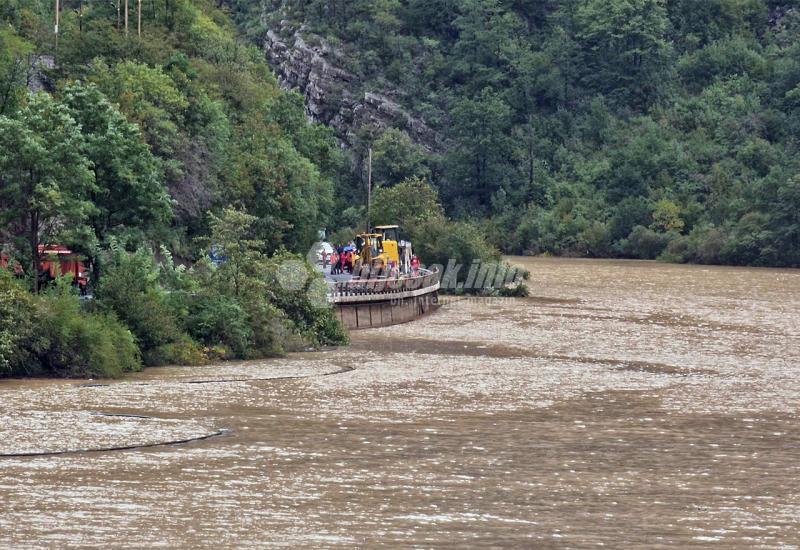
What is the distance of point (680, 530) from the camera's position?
2397cm

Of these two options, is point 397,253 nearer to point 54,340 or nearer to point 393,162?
point 54,340

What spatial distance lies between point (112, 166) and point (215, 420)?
Answer: 1958 cm

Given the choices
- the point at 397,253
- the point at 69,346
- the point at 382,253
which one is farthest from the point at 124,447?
the point at 397,253

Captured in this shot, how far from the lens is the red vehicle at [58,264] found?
47872mm

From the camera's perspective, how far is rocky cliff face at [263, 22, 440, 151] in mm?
151875

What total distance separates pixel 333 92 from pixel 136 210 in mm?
101407

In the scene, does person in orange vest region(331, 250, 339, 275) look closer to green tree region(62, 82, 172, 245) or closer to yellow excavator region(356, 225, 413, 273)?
yellow excavator region(356, 225, 413, 273)

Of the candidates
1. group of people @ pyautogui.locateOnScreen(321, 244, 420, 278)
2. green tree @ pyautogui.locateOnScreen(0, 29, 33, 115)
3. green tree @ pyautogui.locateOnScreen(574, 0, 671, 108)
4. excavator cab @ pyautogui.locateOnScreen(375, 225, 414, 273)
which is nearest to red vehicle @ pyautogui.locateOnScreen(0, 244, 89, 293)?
green tree @ pyautogui.locateOnScreen(0, 29, 33, 115)

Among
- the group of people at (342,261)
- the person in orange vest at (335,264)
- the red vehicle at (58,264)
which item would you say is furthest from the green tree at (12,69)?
the group of people at (342,261)

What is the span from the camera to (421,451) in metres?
30.4

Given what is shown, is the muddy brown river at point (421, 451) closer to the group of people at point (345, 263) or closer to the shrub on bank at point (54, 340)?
the shrub on bank at point (54, 340)

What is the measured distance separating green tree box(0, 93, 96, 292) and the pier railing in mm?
12308

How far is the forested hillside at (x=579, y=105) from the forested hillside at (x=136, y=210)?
153 ft

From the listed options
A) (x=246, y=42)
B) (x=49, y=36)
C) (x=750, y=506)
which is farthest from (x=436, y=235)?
(x=246, y=42)
